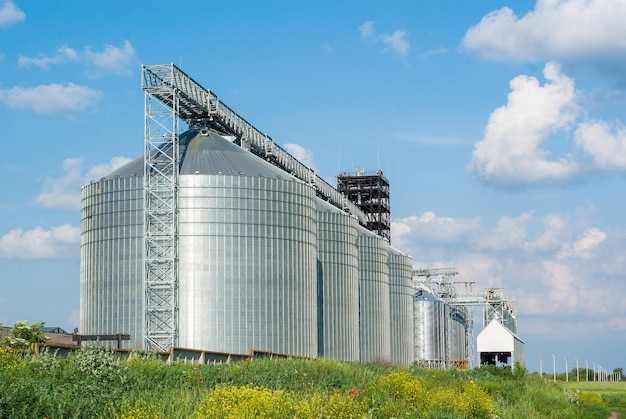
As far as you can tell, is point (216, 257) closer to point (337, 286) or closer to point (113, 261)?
point (113, 261)

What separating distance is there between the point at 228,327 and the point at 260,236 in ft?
26.7

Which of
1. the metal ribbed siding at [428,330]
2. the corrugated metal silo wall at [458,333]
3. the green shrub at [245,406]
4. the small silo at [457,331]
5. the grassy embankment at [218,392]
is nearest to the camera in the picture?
the green shrub at [245,406]

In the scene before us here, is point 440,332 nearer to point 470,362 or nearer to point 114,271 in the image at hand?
point 470,362

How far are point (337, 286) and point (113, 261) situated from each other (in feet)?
88.8

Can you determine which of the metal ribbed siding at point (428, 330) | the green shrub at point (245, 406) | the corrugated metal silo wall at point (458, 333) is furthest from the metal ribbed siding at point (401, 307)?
the green shrub at point (245, 406)

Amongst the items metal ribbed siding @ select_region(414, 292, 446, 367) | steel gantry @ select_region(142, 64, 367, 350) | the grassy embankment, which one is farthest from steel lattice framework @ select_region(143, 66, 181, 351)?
metal ribbed siding @ select_region(414, 292, 446, 367)

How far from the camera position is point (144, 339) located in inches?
2965

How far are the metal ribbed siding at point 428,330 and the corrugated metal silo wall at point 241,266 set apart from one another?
65267 millimetres

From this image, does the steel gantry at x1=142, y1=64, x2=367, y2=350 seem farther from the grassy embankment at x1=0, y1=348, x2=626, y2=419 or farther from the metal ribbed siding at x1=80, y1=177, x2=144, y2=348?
the grassy embankment at x1=0, y1=348, x2=626, y2=419

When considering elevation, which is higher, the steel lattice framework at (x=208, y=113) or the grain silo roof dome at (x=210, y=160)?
the steel lattice framework at (x=208, y=113)

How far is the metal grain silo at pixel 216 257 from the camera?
7606 cm

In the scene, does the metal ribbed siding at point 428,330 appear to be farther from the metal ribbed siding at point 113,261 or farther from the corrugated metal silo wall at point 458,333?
the metal ribbed siding at point 113,261

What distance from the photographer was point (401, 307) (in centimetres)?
12600

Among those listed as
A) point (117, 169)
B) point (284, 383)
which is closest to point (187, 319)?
point (117, 169)
